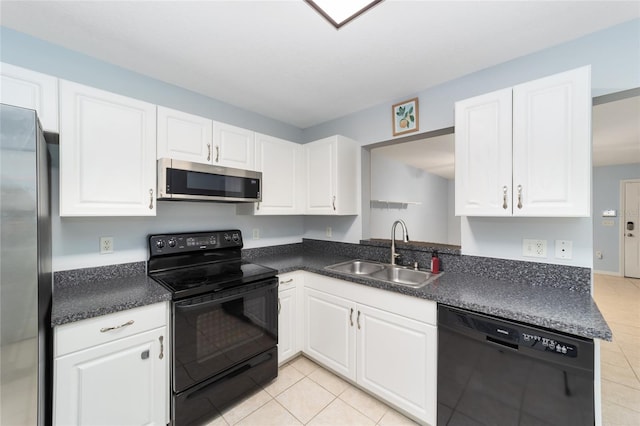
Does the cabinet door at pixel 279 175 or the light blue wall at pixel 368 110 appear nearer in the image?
the light blue wall at pixel 368 110

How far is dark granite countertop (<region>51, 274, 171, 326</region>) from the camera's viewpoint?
49.8 inches

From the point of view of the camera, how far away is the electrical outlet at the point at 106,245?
1.81 metres

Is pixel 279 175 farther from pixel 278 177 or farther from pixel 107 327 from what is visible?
pixel 107 327

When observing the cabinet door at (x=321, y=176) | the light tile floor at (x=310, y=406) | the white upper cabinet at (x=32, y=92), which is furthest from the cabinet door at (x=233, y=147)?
the light tile floor at (x=310, y=406)

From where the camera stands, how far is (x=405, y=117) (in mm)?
2326

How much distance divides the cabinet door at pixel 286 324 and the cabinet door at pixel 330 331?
11cm

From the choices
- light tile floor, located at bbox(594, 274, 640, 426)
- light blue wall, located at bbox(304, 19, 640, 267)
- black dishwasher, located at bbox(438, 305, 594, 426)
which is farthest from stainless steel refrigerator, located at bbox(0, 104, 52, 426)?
light tile floor, located at bbox(594, 274, 640, 426)

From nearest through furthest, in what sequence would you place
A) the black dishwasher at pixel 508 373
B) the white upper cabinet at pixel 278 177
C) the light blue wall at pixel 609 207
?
the black dishwasher at pixel 508 373
the white upper cabinet at pixel 278 177
the light blue wall at pixel 609 207

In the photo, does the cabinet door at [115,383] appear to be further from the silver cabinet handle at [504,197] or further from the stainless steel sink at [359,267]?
the silver cabinet handle at [504,197]

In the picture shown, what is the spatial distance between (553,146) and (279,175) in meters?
2.03

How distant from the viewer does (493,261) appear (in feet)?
6.11

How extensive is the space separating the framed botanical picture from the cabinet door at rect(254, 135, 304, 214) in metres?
0.99

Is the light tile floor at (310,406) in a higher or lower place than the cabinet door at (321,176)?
lower

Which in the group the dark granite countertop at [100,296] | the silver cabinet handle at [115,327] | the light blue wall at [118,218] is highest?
the light blue wall at [118,218]
